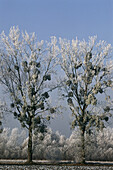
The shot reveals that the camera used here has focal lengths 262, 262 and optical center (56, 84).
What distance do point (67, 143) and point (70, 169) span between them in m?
8.82

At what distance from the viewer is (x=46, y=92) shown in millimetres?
17906

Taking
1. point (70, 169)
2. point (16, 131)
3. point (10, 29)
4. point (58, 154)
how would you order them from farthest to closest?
point (16, 131) → point (58, 154) → point (10, 29) → point (70, 169)

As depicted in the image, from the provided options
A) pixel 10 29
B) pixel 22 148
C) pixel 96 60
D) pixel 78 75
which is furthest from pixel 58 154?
pixel 10 29

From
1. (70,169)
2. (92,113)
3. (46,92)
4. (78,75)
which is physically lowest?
(70,169)

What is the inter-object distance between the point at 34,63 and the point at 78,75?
322cm

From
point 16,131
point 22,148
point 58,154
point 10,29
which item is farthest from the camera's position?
point 16,131

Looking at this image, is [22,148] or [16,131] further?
[16,131]

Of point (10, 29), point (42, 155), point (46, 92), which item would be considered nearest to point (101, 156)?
point (42, 155)

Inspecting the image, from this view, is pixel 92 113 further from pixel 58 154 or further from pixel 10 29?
pixel 10 29

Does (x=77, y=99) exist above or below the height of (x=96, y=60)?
Result: below

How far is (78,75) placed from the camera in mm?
18594

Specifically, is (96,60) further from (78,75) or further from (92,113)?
(92,113)

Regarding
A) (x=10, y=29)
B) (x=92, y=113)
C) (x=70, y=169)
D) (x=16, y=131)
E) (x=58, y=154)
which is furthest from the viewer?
(x=16, y=131)

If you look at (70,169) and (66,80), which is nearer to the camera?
(70,169)
